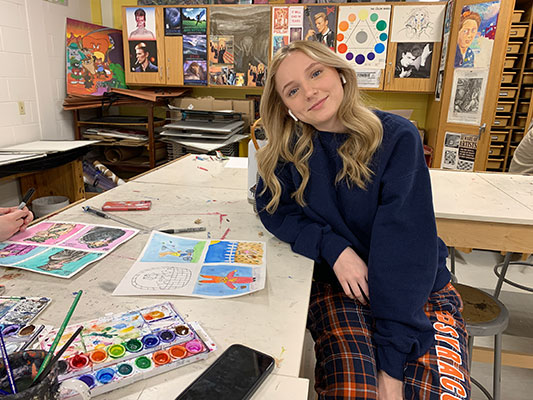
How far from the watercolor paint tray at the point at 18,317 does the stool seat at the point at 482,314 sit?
1.21 m

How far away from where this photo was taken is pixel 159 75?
11.4 ft

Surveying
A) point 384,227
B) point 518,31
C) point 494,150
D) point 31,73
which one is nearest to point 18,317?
point 384,227

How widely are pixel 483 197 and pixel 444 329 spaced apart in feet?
2.54

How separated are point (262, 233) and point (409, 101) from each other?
2.89 metres

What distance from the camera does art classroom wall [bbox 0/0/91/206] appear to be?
270cm

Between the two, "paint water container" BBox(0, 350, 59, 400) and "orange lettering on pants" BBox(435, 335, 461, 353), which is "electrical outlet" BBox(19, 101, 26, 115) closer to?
"paint water container" BBox(0, 350, 59, 400)

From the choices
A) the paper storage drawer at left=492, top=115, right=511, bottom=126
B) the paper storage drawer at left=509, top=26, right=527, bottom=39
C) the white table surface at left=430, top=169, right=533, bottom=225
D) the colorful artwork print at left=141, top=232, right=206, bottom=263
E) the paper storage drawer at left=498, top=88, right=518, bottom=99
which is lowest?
the colorful artwork print at left=141, top=232, right=206, bottom=263

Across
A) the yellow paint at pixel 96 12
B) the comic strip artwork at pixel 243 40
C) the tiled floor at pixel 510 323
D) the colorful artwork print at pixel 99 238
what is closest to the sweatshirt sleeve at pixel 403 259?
the tiled floor at pixel 510 323

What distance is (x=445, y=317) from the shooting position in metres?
0.96

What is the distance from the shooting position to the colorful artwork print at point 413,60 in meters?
3.06

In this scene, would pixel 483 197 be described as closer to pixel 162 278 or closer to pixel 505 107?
pixel 162 278

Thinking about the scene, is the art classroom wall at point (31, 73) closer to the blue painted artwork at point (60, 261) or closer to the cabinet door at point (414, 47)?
the blue painted artwork at point (60, 261)

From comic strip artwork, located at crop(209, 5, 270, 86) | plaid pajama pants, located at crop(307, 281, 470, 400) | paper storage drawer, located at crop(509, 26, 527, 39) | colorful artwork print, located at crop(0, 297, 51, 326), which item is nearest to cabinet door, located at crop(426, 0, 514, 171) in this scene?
paper storage drawer, located at crop(509, 26, 527, 39)

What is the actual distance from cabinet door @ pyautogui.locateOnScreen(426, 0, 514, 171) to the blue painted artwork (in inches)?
114
